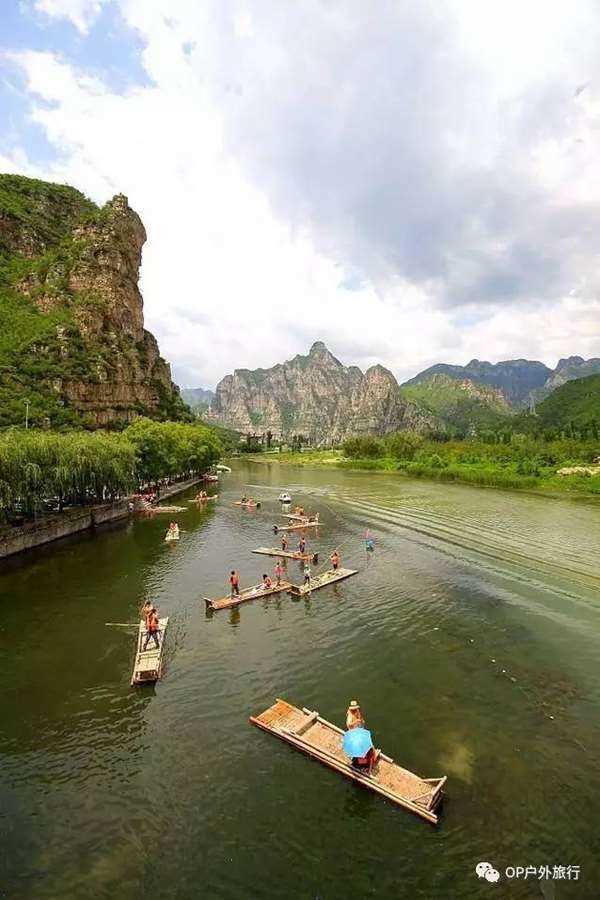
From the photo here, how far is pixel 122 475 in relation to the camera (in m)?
68.5

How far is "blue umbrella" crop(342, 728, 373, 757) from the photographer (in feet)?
62.1

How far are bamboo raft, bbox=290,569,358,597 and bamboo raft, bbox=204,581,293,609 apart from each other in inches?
39.0

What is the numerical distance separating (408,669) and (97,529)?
48.6m

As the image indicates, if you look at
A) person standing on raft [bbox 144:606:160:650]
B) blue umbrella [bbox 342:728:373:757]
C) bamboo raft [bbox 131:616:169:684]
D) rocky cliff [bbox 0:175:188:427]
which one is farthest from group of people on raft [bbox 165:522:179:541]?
rocky cliff [bbox 0:175:188:427]

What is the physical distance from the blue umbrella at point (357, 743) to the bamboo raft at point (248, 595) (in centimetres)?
A: 1973

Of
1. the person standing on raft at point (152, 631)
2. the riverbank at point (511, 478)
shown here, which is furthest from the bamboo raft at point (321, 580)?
the riverbank at point (511, 478)

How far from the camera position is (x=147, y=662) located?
27.4 meters

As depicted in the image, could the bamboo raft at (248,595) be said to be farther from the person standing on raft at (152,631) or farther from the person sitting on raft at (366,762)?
the person sitting on raft at (366,762)

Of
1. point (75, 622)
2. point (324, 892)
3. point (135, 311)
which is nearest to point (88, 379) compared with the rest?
point (135, 311)

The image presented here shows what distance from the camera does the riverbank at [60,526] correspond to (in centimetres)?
5000

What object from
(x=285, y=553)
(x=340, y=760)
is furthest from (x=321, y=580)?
(x=340, y=760)
